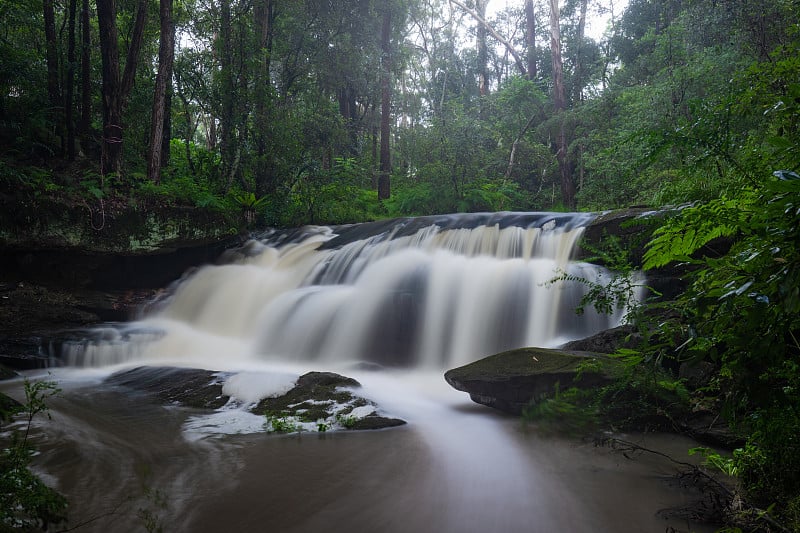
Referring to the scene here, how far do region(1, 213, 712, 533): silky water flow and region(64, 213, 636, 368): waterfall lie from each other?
0.10 ft

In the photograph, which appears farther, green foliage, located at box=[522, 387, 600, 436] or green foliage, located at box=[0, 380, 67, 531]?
green foliage, located at box=[522, 387, 600, 436]

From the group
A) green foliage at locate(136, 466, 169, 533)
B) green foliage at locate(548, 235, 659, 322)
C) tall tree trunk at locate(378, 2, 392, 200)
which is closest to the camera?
green foliage at locate(136, 466, 169, 533)

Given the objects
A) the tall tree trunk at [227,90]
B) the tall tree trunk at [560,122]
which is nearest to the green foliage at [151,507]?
the tall tree trunk at [227,90]

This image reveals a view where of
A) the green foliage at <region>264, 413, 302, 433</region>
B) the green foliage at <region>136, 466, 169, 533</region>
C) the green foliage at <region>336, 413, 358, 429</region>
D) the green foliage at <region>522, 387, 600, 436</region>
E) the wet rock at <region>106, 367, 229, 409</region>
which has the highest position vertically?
the green foliage at <region>522, 387, 600, 436</region>

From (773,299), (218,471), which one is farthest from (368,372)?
(773,299)

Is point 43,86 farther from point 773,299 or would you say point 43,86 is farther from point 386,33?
point 773,299

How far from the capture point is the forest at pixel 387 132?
205 cm

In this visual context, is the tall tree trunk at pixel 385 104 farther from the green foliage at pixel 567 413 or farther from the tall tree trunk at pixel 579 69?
the green foliage at pixel 567 413

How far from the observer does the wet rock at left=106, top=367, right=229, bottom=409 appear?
4.77 m

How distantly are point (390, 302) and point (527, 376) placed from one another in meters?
3.40

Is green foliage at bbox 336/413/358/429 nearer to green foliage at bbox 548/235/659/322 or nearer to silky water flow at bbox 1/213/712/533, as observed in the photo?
silky water flow at bbox 1/213/712/533

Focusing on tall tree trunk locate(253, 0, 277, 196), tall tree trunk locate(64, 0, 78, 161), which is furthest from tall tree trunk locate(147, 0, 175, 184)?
tall tree trunk locate(253, 0, 277, 196)

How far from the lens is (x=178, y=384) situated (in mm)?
5309

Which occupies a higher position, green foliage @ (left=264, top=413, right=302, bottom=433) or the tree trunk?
the tree trunk
